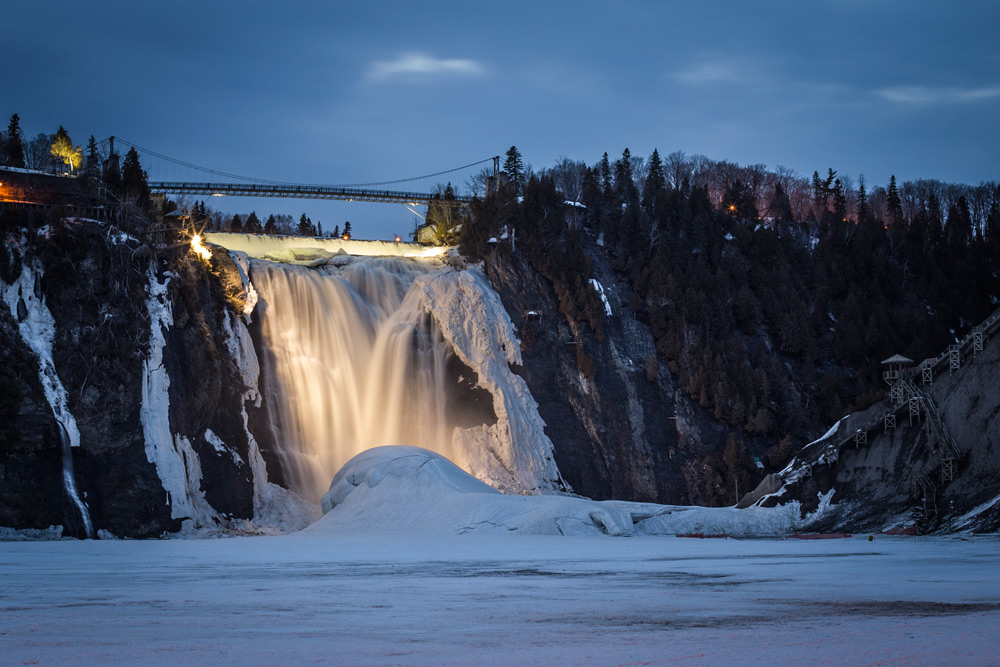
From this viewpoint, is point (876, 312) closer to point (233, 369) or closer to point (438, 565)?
point (233, 369)

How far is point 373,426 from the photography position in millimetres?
50344

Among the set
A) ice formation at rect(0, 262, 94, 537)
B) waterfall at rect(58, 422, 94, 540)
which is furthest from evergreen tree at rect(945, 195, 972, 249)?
waterfall at rect(58, 422, 94, 540)

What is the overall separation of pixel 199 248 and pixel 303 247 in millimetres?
21231

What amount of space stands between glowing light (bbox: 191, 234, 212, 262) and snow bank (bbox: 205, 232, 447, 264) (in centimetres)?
1406

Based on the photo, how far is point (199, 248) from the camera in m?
46.2

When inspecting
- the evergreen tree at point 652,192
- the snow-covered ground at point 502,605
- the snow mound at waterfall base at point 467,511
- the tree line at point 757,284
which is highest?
the evergreen tree at point 652,192

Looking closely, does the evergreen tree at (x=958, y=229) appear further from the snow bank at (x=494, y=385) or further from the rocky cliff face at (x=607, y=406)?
the snow bank at (x=494, y=385)

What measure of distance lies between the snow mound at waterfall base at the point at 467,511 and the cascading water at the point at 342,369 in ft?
27.2

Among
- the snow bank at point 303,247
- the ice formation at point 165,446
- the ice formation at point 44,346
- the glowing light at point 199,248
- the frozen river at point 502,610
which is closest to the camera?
the frozen river at point 502,610

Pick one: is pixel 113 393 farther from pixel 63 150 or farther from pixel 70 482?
pixel 63 150

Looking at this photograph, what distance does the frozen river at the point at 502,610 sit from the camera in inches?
295

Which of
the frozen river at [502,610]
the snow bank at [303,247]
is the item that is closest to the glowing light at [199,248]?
the snow bank at [303,247]

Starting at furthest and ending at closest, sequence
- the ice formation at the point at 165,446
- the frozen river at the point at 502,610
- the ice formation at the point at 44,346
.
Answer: the ice formation at the point at 165,446 → the ice formation at the point at 44,346 → the frozen river at the point at 502,610

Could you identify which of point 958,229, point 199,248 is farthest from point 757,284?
point 199,248
